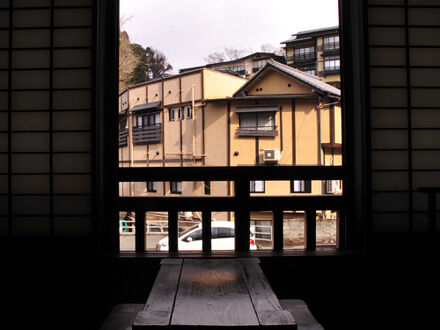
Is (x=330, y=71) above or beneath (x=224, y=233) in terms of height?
above

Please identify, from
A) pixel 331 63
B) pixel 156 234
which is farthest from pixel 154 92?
pixel 331 63

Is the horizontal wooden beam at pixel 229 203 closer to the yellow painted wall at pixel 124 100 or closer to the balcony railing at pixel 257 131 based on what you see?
the balcony railing at pixel 257 131

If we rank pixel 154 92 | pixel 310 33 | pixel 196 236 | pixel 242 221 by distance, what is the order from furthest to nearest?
pixel 310 33, pixel 154 92, pixel 196 236, pixel 242 221

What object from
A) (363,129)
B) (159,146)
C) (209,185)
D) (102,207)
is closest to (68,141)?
(102,207)

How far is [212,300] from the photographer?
1.24 m

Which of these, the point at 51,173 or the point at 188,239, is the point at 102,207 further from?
the point at 188,239

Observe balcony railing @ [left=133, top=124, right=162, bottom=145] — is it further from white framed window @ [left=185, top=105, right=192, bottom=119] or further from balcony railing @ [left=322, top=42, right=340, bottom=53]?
balcony railing @ [left=322, top=42, right=340, bottom=53]

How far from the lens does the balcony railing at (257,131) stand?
15.5 m

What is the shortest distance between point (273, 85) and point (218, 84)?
103 inches

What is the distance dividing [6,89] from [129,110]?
48.9 ft

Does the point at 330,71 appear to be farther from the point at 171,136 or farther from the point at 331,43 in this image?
the point at 171,136

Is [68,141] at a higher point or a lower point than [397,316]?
higher

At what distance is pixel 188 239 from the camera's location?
34.7 feet

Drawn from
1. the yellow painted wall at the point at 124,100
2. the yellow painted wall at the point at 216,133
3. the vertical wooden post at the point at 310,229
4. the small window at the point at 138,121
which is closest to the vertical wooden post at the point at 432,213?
the vertical wooden post at the point at 310,229
